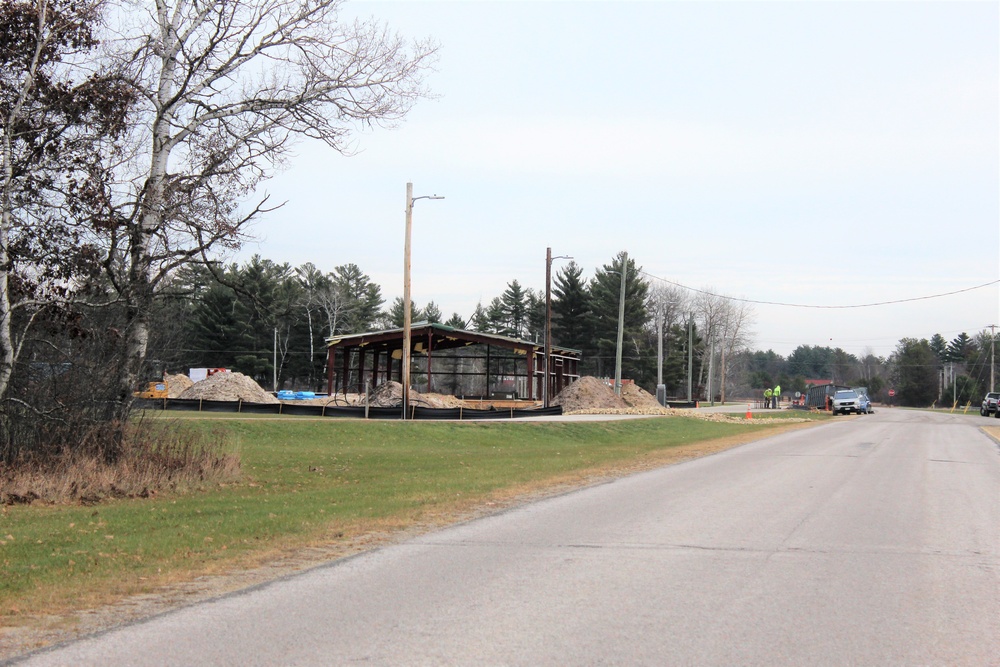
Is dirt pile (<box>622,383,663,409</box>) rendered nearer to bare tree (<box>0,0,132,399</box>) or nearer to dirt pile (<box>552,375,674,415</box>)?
dirt pile (<box>552,375,674,415</box>)

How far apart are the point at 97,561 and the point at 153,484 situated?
20.3ft

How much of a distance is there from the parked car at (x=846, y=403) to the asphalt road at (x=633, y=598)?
5801 cm

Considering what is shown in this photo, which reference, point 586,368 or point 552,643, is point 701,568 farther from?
point 586,368

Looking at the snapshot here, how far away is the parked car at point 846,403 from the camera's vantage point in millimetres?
68219

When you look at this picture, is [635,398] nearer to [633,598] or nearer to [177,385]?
[177,385]

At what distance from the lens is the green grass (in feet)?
28.1

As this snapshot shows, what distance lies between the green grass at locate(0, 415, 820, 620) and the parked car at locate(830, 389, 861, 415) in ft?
146

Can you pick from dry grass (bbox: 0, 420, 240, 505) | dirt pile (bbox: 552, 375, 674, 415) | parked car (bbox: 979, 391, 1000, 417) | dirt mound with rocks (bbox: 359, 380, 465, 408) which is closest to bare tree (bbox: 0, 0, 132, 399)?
dry grass (bbox: 0, 420, 240, 505)

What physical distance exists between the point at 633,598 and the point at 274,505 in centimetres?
739

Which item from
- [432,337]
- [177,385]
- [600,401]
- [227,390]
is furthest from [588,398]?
[177,385]

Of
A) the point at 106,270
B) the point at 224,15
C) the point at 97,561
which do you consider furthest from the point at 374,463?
the point at 97,561

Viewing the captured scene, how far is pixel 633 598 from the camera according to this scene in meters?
7.40

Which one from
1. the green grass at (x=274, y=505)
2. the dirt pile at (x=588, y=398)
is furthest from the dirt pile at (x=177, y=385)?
the green grass at (x=274, y=505)

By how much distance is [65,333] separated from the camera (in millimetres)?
15125
